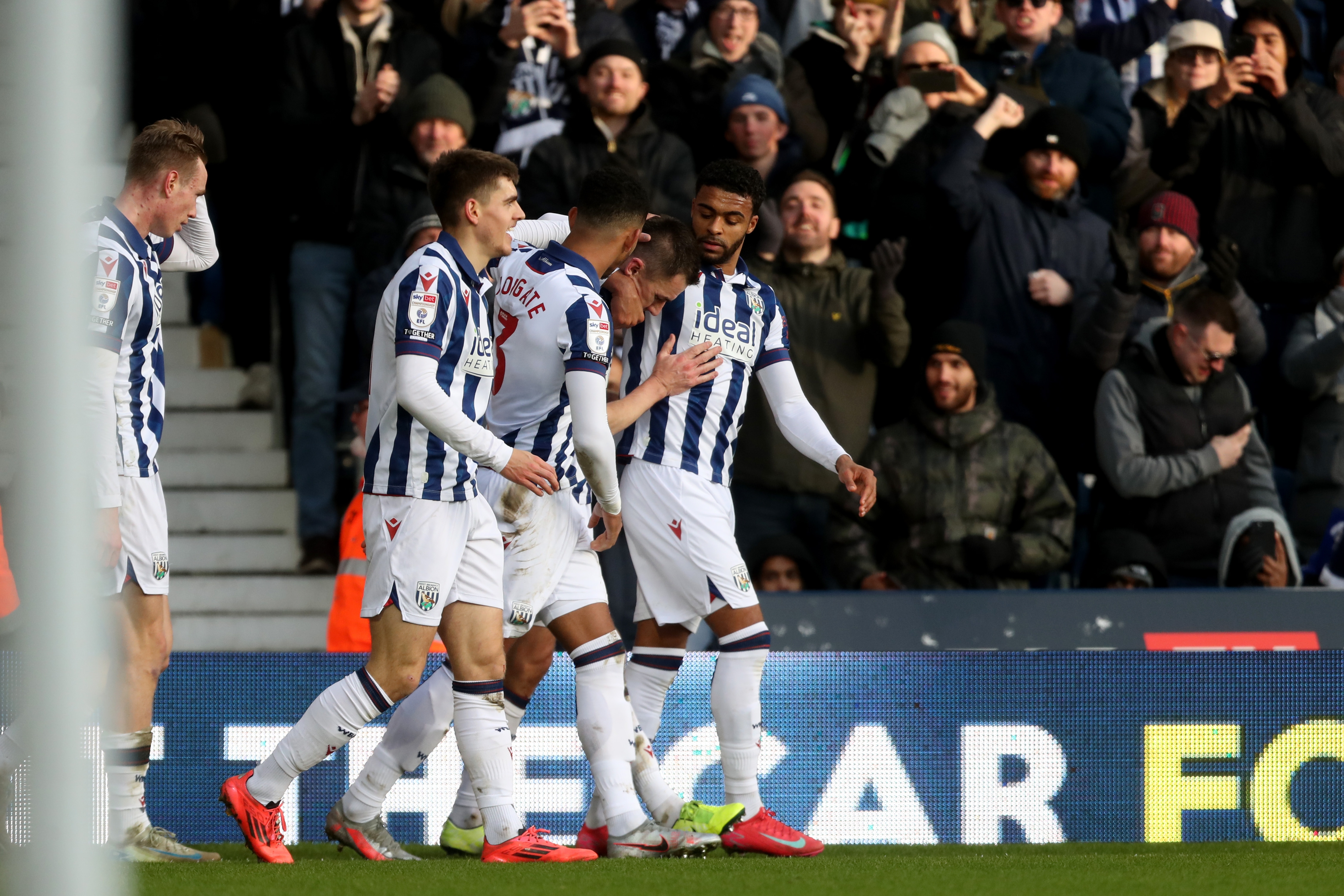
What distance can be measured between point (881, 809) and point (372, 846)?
183 cm

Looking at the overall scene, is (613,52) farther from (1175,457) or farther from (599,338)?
(599,338)

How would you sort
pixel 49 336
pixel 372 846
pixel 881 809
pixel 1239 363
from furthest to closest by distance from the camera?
pixel 1239 363, pixel 881 809, pixel 372 846, pixel 49 336

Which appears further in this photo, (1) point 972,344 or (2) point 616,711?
(1) point 972,344

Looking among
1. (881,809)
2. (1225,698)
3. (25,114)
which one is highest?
(25,114)

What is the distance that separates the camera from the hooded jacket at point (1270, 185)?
8539 millimetres

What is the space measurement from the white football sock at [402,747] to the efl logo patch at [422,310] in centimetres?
109

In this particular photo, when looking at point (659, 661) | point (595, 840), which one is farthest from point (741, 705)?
point (595, 840)

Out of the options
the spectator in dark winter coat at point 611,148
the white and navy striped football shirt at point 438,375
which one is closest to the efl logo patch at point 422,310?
the white and navy striped football shirt at point 438,375

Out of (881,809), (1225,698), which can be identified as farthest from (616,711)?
(1225,698)

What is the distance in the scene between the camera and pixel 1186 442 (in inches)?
304

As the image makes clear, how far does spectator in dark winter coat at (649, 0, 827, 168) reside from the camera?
8617 mm

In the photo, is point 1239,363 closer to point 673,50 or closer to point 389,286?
point 673,50

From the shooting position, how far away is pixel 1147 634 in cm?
688

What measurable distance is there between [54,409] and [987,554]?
5.82 m
